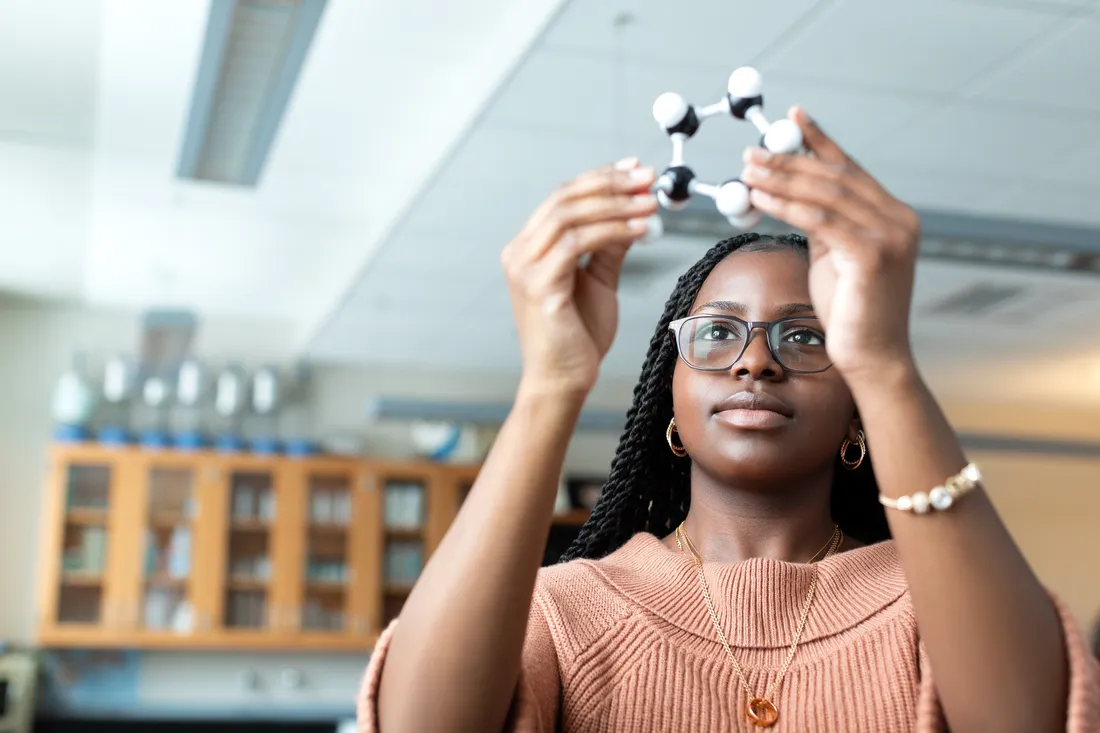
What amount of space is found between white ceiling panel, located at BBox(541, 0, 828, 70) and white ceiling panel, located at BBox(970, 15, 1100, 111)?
0.66 meters

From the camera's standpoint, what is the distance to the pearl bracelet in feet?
2.50

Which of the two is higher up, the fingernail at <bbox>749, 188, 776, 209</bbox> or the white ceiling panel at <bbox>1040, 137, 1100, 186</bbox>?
the white ceiling panel at <bbox>1040, 137, 1100, 186</bbox>

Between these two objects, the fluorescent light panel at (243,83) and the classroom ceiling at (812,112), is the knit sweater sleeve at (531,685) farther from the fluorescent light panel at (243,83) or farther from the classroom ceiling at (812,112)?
the fluorescent light panel at (243,83)

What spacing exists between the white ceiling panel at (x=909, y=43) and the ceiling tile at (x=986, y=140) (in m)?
0.25

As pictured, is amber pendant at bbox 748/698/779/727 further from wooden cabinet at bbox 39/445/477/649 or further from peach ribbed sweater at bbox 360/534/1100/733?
wooden cabinet at bbox 39/445/477/649

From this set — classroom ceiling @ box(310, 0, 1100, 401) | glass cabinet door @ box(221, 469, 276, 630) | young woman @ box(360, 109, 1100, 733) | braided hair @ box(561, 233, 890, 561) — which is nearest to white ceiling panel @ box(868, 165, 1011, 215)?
classroom ceiling @ box(310, 0, 1100, 401)

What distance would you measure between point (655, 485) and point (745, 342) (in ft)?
→ 0.91

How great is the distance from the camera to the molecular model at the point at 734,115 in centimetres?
78

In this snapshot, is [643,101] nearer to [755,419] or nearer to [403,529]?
[755,419]

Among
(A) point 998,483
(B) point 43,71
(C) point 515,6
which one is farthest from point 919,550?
(A) point 998,483

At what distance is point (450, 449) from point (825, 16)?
4797 mm

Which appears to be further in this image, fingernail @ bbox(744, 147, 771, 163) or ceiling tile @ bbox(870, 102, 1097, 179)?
ceiling tile @ bbox(870, 102, 1097, 179)

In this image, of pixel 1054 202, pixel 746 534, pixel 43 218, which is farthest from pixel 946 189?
pixel 43 218

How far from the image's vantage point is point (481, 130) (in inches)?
150
